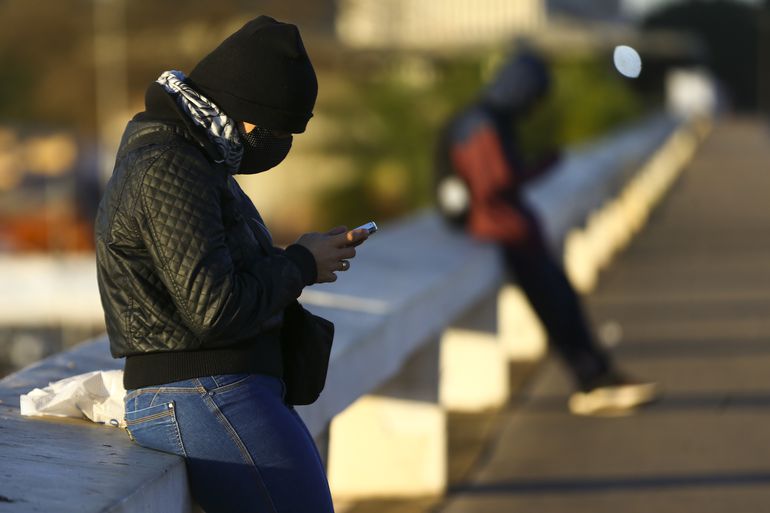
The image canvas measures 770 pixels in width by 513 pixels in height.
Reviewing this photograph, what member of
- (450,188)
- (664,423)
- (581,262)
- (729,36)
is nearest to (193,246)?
(664,423)

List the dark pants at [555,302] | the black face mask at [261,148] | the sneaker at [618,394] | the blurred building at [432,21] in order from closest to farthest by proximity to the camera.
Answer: the black face mask at [261,148] → the sneaker at [618,394] → the dark pants at [555,302] → the blurred building at [432,21]

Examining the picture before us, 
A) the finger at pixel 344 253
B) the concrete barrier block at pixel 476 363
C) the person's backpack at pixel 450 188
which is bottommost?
the concrete barrier block at pixel 476 363

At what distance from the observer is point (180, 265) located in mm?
3098

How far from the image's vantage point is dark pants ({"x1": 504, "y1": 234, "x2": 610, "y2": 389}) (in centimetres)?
748

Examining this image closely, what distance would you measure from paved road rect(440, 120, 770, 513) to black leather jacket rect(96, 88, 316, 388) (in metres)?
2.83

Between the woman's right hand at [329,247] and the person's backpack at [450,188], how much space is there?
463cm

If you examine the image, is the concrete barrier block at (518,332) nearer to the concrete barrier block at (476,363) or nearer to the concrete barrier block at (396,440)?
the concrete barrier block at (476,363)

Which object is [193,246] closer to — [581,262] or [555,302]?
[555,302]

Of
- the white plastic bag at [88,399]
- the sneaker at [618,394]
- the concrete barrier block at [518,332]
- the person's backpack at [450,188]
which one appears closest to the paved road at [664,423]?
the sneaker at [618,394]

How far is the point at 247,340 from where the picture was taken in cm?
335

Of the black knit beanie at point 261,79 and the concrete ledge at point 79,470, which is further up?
the black knit beanie at point 261,79

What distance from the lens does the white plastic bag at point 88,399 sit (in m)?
3.54

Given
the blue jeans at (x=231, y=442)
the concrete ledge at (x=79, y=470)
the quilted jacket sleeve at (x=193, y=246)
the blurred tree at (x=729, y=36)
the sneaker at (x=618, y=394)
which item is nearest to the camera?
the concrete ledge at (x=79, y=470)

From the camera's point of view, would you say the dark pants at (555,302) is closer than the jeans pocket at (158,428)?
No
